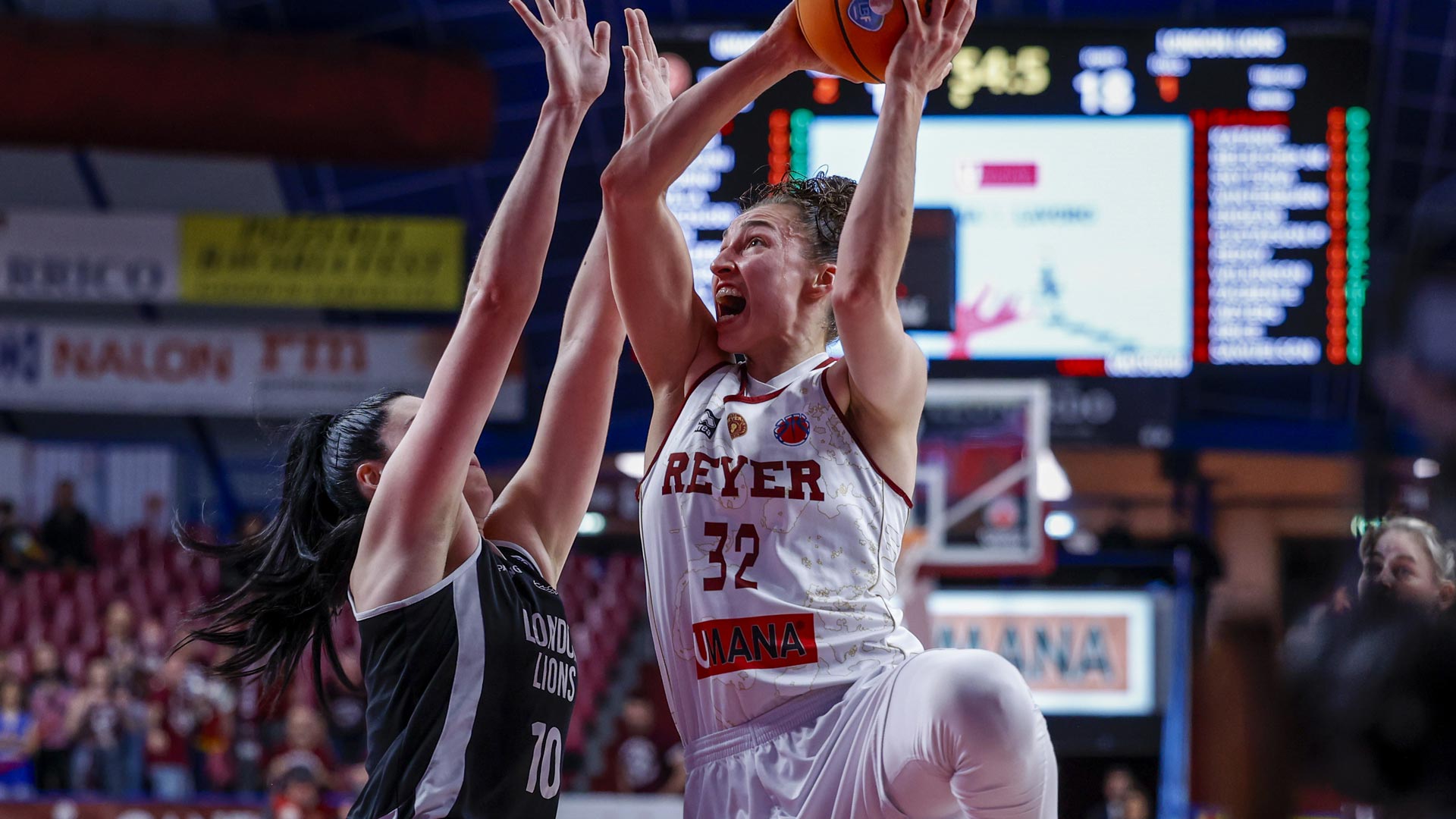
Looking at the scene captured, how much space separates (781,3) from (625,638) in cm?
599

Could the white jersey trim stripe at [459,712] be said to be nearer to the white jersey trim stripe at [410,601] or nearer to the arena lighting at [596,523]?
the white jersey trim stripe at [410,601]

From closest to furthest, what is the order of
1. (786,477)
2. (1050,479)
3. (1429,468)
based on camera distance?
(1429,468), (786,477), (1050,479)

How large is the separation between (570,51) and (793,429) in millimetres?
1007

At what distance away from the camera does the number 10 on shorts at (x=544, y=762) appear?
2.96m

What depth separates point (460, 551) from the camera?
9.95 feet

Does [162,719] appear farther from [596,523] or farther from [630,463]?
[596,523]

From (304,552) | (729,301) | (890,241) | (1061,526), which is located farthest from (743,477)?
(1061,526)

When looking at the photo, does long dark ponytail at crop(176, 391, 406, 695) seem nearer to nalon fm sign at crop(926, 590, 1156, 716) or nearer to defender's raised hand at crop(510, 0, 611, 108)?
defender's raised hand at crop(510, 0, 611, 108)

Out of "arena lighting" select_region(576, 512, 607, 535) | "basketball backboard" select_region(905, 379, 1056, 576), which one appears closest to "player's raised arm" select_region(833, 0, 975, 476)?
"basketball backboard" select_region(905, 379, 1056, 576)

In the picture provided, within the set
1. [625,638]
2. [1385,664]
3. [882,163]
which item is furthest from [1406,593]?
[625,638]

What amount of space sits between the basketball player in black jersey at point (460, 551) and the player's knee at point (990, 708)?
89 centimetres

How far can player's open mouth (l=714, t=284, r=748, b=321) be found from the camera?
3219 millimetres

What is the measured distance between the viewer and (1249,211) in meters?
8.98

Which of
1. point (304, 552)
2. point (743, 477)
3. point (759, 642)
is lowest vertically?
point (759, 642)
